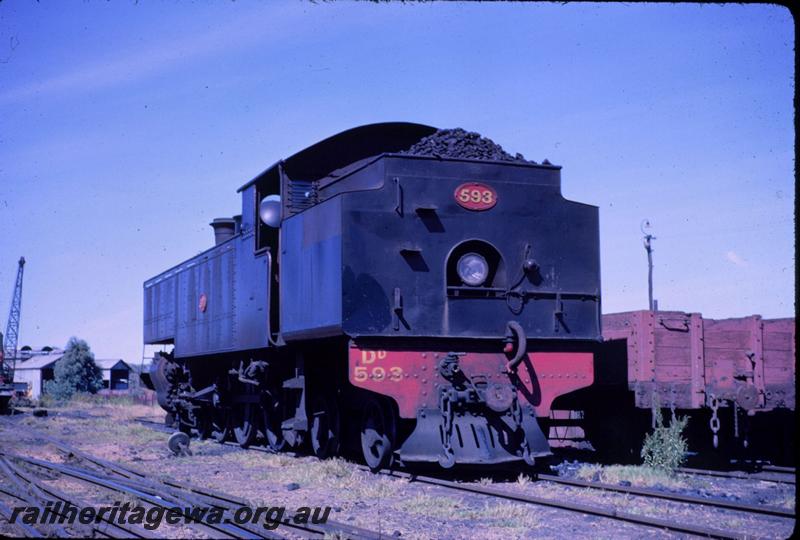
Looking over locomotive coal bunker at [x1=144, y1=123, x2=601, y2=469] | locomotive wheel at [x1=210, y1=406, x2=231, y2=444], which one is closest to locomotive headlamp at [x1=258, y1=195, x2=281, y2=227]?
locomotive coal bunker at [x1=144, y1=123, x2=601, y2=469]

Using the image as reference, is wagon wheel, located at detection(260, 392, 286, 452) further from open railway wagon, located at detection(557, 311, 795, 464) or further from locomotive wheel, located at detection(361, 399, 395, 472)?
open railway wagon, located at detection(557, 311, 795, 464)

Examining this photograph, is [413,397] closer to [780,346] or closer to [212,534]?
[212,534]

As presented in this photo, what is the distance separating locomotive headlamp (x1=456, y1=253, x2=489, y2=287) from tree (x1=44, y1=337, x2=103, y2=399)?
6430 cm

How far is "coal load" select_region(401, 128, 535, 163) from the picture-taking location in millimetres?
10758

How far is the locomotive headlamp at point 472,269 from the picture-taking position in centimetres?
1039

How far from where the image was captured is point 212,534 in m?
6.93

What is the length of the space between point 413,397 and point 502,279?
1893 millimetres

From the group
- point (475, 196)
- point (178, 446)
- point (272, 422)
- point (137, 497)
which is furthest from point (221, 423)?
point (475, 196)

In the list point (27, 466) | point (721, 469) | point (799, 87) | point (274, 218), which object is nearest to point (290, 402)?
point (274, 218)

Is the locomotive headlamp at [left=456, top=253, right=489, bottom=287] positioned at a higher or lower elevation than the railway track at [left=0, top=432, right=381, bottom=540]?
higher

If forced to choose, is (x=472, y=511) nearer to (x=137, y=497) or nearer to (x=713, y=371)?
(x=137, y=497)

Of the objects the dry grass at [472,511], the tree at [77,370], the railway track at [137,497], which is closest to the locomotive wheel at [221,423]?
the railway track at [137,497]

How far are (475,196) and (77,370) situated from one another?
66.6 metres

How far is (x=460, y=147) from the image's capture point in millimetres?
10859
